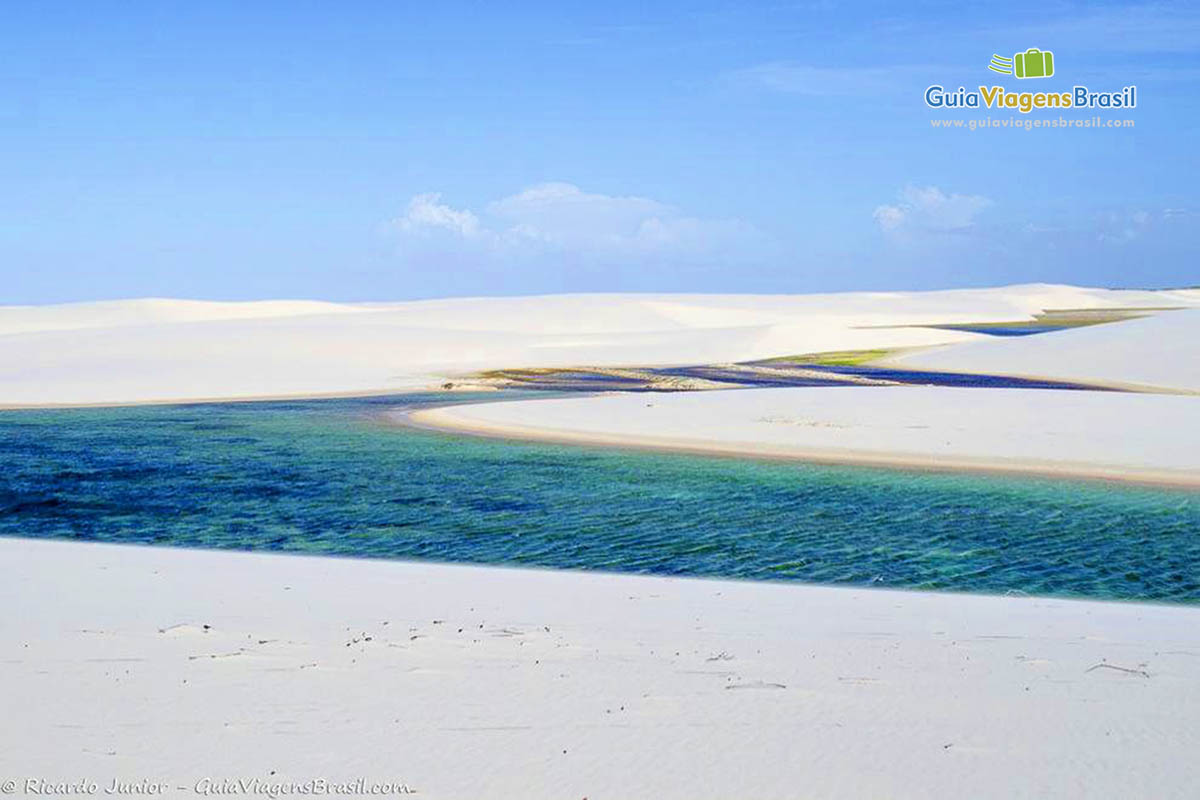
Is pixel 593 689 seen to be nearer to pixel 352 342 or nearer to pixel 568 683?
pixel 568 683

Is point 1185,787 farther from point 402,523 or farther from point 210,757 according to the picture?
point 402,523

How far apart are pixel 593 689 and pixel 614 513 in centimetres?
859

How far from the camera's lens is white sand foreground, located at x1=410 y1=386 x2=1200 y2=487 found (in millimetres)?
20891

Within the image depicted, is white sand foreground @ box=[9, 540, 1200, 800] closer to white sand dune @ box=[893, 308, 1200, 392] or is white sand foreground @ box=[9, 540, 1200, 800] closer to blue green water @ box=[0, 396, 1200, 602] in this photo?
blue green water @ box=[0, 396, 1200, 602]

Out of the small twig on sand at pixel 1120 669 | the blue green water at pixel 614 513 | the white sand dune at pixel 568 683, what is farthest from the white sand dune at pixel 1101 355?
the small twig on sand at pixel 1120 669

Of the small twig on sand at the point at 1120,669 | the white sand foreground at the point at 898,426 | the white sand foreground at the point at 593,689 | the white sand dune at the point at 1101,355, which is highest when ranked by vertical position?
the white sand dune at the point at 1101,355

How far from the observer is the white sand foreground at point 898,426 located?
822 inches

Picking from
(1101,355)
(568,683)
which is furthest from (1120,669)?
(1101,355)

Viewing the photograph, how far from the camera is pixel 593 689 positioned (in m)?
7.46

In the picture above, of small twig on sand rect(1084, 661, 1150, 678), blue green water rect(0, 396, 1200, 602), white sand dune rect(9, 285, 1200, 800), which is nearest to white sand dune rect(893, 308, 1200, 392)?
blue green water rect(0, 396, 1200, 602)

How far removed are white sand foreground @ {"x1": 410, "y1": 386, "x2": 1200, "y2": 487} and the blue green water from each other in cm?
153

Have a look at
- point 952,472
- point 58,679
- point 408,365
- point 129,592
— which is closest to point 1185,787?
point 58,679

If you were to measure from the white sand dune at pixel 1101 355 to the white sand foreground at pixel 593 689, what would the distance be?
31769mm

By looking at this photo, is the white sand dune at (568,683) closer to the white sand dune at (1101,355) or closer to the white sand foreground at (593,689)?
the white sand foreground at (593,689)
